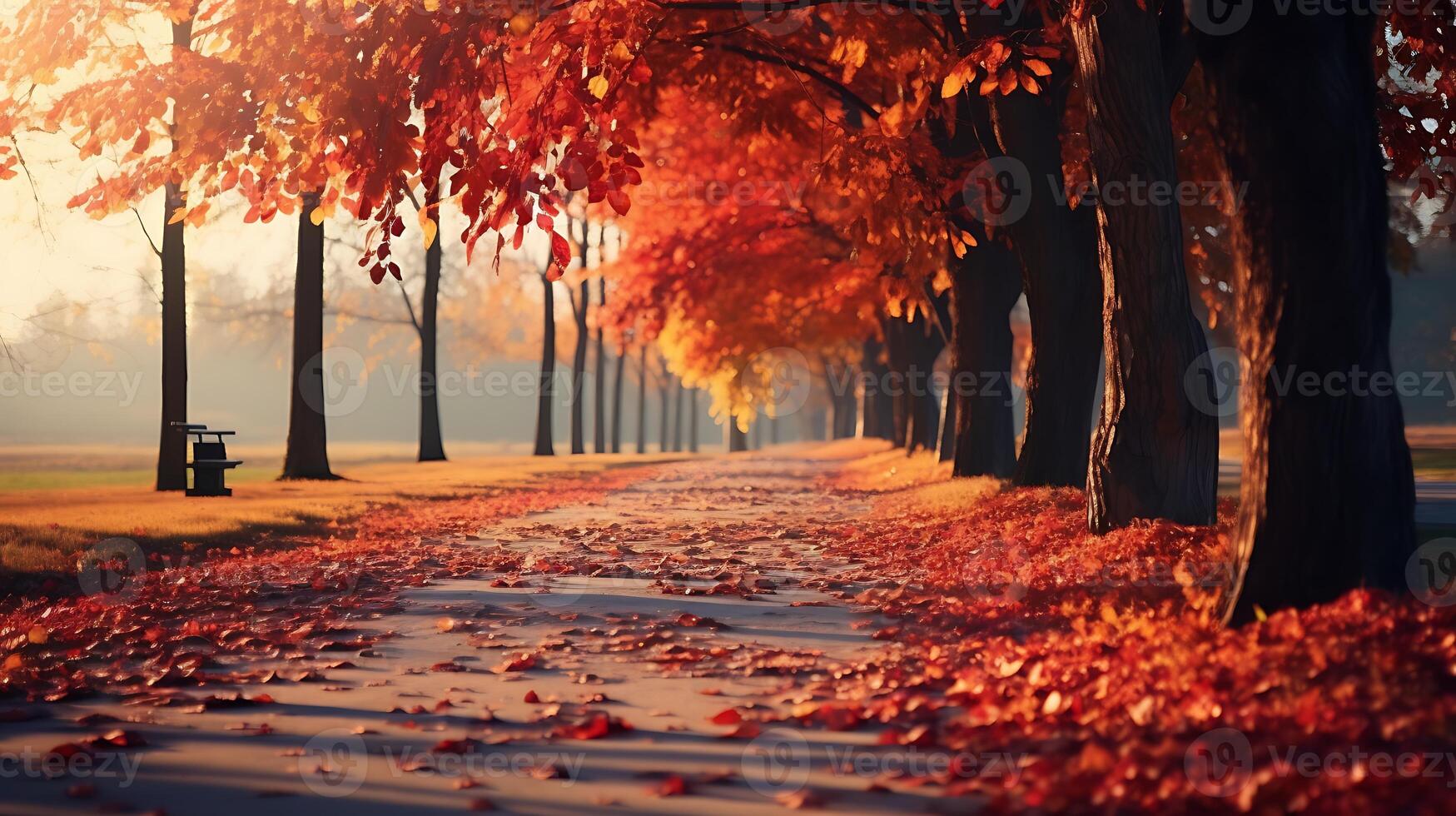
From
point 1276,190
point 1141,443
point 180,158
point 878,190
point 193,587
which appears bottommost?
point 193,587

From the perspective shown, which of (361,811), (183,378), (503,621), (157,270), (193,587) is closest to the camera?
(361,811)

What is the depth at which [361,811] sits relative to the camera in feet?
13.4

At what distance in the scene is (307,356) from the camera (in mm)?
23062

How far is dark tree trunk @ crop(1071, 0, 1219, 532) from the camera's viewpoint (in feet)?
32.9

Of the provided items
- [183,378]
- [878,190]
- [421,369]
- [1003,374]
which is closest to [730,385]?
[421,369]

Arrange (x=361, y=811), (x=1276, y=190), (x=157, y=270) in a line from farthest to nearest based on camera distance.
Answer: (x=157, y=270) < (x=1276, y=190) < (x=361, y=811)

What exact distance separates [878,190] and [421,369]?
2145 centimetres

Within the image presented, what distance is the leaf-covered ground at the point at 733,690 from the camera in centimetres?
410

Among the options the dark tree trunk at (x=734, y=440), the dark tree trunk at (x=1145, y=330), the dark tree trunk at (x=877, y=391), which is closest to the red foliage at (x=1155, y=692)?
the dark tree trunk at (x=1145, y=330)

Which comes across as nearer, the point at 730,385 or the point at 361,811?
the point at 361,811

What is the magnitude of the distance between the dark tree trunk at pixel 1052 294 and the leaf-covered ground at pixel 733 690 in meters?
4.33

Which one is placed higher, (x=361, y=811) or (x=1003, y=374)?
(x=1003, y=374)

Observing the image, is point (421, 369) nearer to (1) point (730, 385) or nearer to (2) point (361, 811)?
(1) point (730, 385)

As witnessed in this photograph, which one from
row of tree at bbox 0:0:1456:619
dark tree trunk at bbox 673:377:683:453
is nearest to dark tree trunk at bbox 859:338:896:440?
dark tree trunk at bbox 673:377:683:453
